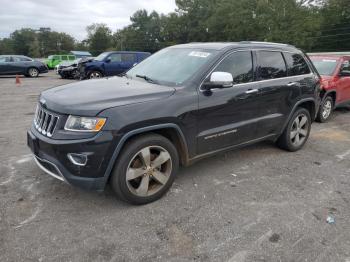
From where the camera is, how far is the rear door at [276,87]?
4.63 meters

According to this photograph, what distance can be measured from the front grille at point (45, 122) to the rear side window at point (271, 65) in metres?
2.88

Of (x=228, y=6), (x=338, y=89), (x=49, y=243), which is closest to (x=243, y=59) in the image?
(x=49, y=243)

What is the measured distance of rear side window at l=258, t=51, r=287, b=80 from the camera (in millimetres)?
4629

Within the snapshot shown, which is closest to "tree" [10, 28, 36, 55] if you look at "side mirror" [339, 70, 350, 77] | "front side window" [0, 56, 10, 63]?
"front side window" [0, 56, 10, 63]

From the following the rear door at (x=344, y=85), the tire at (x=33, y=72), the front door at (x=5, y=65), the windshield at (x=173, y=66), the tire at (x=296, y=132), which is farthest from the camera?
the tire at (x=33, y=72)

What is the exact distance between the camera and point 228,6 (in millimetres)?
44844

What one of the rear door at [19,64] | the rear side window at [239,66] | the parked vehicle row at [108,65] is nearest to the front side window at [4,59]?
the rear door at [19,64]

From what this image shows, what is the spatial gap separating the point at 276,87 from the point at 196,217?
8.04 feet

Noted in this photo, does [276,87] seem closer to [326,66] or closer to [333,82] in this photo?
[333,82]

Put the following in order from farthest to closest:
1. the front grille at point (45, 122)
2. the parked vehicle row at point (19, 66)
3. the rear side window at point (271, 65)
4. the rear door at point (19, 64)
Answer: the rear door at point (19, 64), the parked vehicle row at point (19, 66), the rear side window at point (271, 65), the front grille at point (45, 122)

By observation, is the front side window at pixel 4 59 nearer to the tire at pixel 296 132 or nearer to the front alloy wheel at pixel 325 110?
the front alloy wheel at pixel 325 110

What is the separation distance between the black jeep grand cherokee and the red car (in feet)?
10.4

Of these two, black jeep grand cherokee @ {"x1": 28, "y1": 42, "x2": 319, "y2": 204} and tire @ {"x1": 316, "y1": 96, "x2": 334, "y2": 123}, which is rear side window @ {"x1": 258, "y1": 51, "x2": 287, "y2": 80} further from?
tire @ {"x1": 316, "y1": 96, "x2": 334, "y2": 123}

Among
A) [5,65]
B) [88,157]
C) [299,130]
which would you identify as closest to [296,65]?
[299,130]
